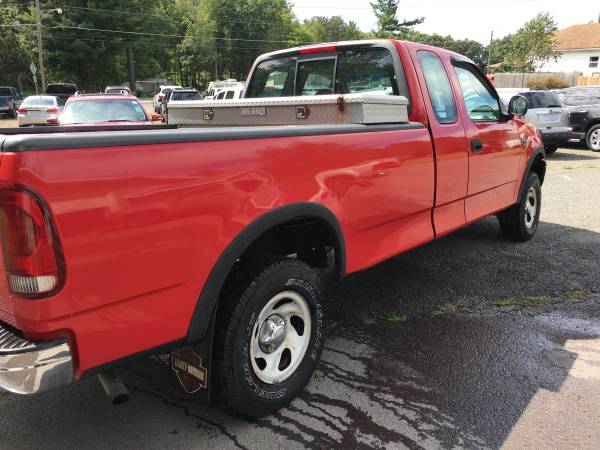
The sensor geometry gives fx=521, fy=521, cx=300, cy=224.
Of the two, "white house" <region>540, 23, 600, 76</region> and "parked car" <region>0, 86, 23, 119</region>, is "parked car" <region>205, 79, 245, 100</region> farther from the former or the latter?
"white house" <region>540, 23, 600, 76</region>

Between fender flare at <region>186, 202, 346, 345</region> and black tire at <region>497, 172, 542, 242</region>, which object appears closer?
fender flare at <region>186, 202, 346, 345</region>

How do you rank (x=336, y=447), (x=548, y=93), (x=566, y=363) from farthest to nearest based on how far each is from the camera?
1. (x=548, y=93)
2. (x=566, y=363)
3. (x=336, y=447)

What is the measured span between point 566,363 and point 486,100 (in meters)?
2.62

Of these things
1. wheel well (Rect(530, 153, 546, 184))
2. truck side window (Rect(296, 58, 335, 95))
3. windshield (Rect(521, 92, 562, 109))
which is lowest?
wheel well (Rect(530, 153, 546, 184))

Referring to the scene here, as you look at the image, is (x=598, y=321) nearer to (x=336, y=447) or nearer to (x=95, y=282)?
(x=336, y=447)

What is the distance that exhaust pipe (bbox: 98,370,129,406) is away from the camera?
2.33 m

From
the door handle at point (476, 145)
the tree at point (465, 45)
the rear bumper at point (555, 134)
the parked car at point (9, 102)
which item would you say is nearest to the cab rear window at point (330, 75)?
the door handle at point (476, 145)

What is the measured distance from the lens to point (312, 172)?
111 inches

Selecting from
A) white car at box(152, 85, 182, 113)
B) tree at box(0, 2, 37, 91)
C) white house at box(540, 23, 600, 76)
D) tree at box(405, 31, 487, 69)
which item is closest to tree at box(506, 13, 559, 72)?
white house at box(540, 23, 600, 76)

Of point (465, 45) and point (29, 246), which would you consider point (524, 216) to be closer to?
point (29, 246)

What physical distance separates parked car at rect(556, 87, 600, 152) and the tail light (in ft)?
50.5

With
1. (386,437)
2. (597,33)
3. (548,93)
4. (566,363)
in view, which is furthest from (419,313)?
(597,33)

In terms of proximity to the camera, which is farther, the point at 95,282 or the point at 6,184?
the point at 95,282

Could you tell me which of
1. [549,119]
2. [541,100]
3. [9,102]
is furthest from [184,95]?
[549,119]
